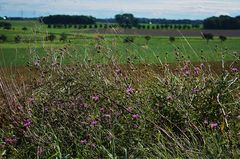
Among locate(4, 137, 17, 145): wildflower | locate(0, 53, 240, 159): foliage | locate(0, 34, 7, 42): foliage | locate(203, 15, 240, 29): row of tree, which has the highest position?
locate(0, 53, 240, 159): foliage

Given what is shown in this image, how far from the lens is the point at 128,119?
16.9 feet

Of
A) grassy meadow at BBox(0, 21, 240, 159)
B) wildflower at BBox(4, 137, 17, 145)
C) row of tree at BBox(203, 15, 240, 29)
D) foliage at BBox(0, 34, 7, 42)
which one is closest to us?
grassy meadow at BBox(0, 21, 240, 159)

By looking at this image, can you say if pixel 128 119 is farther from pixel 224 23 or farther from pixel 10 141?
pixel 224 23

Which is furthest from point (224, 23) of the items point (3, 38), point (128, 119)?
point (128, 119)

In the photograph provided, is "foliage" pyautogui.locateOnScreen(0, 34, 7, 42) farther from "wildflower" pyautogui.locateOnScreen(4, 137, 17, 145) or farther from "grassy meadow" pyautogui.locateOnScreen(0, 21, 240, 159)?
"wildflower" pyautogui.locateOnScreen(4, 137, 17, 145)

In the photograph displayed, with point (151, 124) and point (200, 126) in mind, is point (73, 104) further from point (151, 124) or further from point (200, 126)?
point (200, 126)

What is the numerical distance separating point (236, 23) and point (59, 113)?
58099 mm

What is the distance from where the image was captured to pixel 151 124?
502cm

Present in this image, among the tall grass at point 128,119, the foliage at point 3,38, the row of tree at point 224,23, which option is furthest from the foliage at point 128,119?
the row of tree at point 224,23

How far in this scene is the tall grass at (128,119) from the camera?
14.6 feet

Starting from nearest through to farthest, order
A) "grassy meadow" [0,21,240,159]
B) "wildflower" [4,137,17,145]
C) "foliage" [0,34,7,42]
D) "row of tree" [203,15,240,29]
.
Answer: "grassy meadow" [0,21,240,159], "wildflower" [4,137,17,145], "foliage" [0,34,7,42], "row of tree" [203,15,240,29]

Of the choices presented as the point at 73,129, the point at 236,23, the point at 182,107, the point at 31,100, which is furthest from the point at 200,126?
the point at 236,23

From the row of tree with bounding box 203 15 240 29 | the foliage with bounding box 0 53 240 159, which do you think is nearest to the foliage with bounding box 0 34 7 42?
the row of tree with bounding box 203 15 240 29

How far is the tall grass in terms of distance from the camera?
446 centimetres
